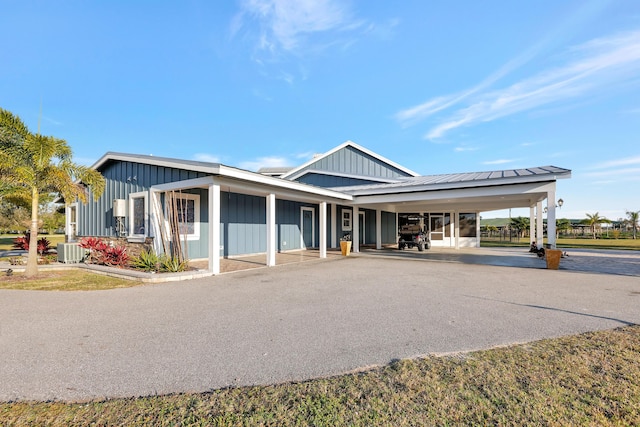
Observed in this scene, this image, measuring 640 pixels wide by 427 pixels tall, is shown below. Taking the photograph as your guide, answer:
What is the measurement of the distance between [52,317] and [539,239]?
1768cm

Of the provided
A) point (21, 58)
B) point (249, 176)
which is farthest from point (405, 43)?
point (21, 58)

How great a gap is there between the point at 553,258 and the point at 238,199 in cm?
1178

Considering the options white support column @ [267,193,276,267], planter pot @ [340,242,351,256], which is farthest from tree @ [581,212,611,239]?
white support column @ [267,193,276,267]

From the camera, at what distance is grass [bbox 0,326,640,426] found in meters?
2.18

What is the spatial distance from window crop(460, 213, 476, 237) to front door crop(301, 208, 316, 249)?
11262mm

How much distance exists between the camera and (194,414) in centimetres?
226

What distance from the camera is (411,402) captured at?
2.39m

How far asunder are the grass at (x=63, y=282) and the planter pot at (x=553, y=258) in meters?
12.4

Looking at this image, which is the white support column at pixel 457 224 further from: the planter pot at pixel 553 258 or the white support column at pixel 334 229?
the planter pot at pixel 553 258

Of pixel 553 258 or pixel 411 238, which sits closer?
pixel 553 258

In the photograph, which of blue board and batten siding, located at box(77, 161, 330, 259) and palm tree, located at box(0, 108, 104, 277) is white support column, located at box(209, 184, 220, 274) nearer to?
blue board and batten siding, located at box(77, 161, 330, 259)

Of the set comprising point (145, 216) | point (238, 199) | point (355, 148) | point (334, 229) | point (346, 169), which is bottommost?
point (334, 229)

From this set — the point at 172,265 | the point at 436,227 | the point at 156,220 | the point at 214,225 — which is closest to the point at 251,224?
the point at 156,220

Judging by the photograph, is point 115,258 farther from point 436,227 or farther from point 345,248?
point 436,227
